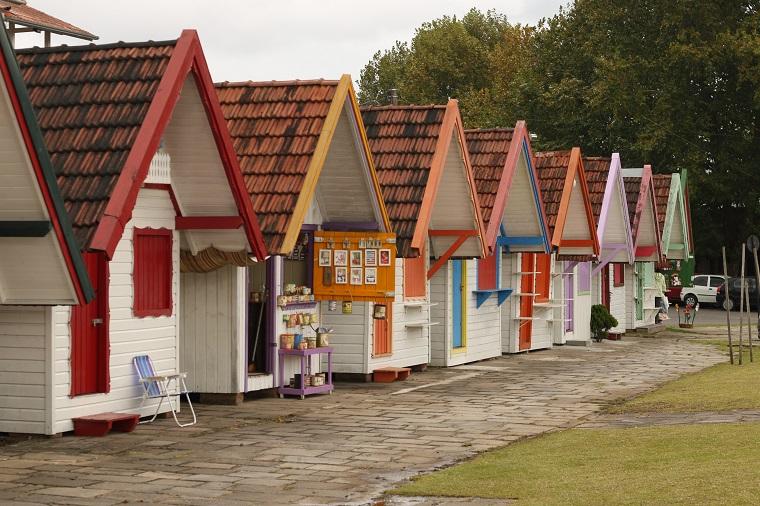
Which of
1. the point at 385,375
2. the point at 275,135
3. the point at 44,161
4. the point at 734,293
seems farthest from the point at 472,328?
the point at 734,293

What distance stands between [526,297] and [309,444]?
16.1 metres

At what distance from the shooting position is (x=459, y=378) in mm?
24156

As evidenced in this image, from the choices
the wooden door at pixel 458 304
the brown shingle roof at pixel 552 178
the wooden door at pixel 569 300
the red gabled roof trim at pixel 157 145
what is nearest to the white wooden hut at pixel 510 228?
the wooden door at pixel 458 304

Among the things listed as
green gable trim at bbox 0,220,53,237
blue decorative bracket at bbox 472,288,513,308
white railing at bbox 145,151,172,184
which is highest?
white railing at bbox 145,151,172,184

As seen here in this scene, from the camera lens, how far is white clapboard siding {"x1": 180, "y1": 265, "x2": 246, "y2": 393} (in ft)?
62.1

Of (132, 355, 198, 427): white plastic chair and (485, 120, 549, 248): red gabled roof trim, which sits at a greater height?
(485, 120, 549, 248): red gabled roof trim

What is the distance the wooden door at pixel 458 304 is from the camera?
2664 centimetres

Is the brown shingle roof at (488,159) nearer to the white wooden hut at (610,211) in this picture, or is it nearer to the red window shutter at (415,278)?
the red window shutter at (415,278)

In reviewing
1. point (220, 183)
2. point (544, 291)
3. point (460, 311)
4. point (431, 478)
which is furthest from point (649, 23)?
point (431, 478)

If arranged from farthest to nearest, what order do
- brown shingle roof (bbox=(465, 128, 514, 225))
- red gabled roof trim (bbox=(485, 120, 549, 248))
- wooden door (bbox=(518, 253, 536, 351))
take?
wooden door (bbox=(518, 253, 536, 351)) < brown shingle roof (bbox=(465, 128, 514, 225)) < red gabled roof trim (bbox=(485, 120, 549, 248))

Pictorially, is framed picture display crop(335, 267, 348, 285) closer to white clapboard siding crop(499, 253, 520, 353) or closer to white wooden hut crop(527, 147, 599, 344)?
white wooden hut crop(527, 147, 599, 344)

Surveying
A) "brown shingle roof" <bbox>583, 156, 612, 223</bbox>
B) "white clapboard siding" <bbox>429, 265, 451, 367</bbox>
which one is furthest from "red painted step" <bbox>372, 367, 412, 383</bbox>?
"brown shingle roof" <bbox>583, 156, 612, 223</bbox>

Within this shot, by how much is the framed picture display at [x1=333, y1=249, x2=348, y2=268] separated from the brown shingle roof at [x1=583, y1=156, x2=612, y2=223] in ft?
46.6

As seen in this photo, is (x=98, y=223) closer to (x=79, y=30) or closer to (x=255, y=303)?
(x=255, y=303)
